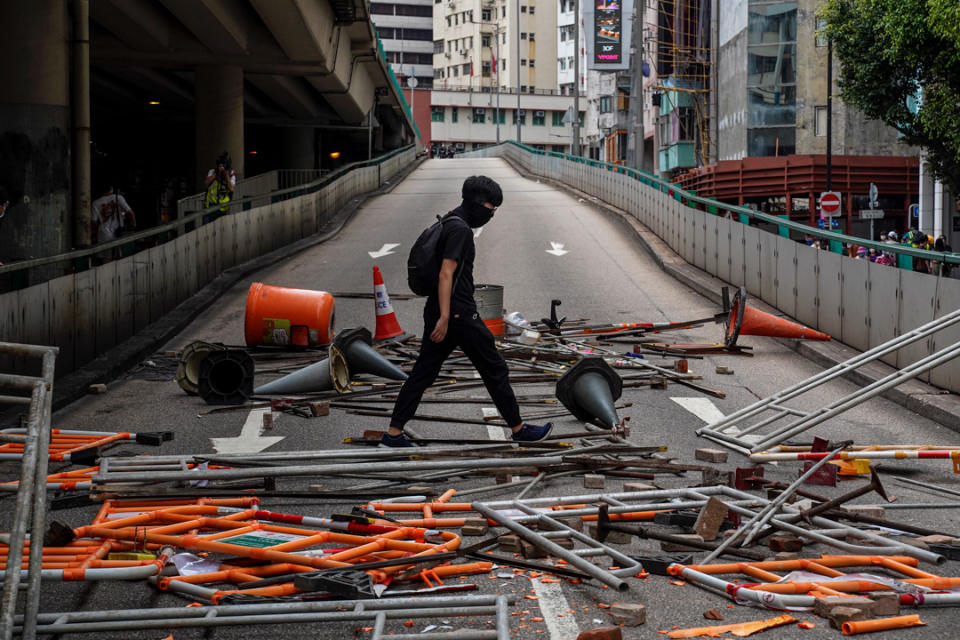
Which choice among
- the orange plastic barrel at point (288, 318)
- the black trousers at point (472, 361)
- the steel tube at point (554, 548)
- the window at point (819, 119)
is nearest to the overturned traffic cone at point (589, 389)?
the black trousers at point (472, 361)

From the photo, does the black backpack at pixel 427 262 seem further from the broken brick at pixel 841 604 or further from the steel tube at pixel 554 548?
the broken brick at pixel 841 604

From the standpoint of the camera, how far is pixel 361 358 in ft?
42.1

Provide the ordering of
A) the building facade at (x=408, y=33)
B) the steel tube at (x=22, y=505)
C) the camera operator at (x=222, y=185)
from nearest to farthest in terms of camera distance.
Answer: the steel tube at (x=22, y=505)
the camera operator at (x=222, y=185)
the building facade at (x=408, y=33)

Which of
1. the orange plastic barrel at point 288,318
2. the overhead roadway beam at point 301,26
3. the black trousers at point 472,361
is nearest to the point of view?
the black trousers at point 472,361

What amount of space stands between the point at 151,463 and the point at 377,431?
2.05m

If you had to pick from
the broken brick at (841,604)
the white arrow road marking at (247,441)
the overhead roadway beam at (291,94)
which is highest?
the overhead roadway beam at (291,94)

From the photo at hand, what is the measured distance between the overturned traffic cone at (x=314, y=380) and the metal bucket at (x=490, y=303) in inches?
134

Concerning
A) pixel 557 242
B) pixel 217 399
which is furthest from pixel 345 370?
pixel 557 242

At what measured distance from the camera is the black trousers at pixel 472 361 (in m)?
9.21

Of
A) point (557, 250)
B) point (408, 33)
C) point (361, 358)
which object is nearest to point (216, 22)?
point (557, 250)

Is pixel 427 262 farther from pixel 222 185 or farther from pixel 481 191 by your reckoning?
pixel 222 185

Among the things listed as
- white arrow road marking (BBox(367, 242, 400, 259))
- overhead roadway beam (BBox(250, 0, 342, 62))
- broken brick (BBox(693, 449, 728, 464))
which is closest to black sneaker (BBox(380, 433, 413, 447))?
broken brick (BBox(693, 449, 728, 464))

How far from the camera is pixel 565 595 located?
5.67 meters

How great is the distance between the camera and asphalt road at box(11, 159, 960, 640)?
5.46 meters
